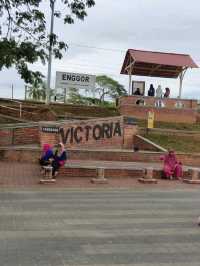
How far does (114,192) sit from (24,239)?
22.7 feet

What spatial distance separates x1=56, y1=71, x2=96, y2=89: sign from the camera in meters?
35.4

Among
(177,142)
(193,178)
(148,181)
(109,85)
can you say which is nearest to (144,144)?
(177,142)

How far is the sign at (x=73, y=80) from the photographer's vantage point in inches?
1395

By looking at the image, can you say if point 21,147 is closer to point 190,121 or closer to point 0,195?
point 0,195

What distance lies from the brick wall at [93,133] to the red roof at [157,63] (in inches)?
362

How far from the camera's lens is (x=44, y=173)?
1681 cm

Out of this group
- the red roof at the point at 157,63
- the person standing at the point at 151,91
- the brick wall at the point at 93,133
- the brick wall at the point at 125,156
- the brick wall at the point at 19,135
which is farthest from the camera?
the red roof at the point at 157,63

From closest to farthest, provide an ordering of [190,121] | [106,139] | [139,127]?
[106,139] < [139,127] < [190,121]

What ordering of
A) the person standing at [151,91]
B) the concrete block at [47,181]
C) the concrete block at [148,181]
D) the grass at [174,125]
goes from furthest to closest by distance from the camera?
1. the person standing at [151,91]
2. the grass at [174,125]
3. the concrete block at [148,181]
4. the concrete block at [47,181]

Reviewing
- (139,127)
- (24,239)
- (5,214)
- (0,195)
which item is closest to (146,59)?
(139,127)

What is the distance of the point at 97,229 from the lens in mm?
9492

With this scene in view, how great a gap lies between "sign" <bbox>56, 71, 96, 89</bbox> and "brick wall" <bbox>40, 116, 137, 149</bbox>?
10641 mm

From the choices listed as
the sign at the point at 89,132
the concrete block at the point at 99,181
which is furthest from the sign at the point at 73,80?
the concrete block at the point at 99,181

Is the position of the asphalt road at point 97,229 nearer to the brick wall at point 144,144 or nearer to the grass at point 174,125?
the brick wall at point 144,144
